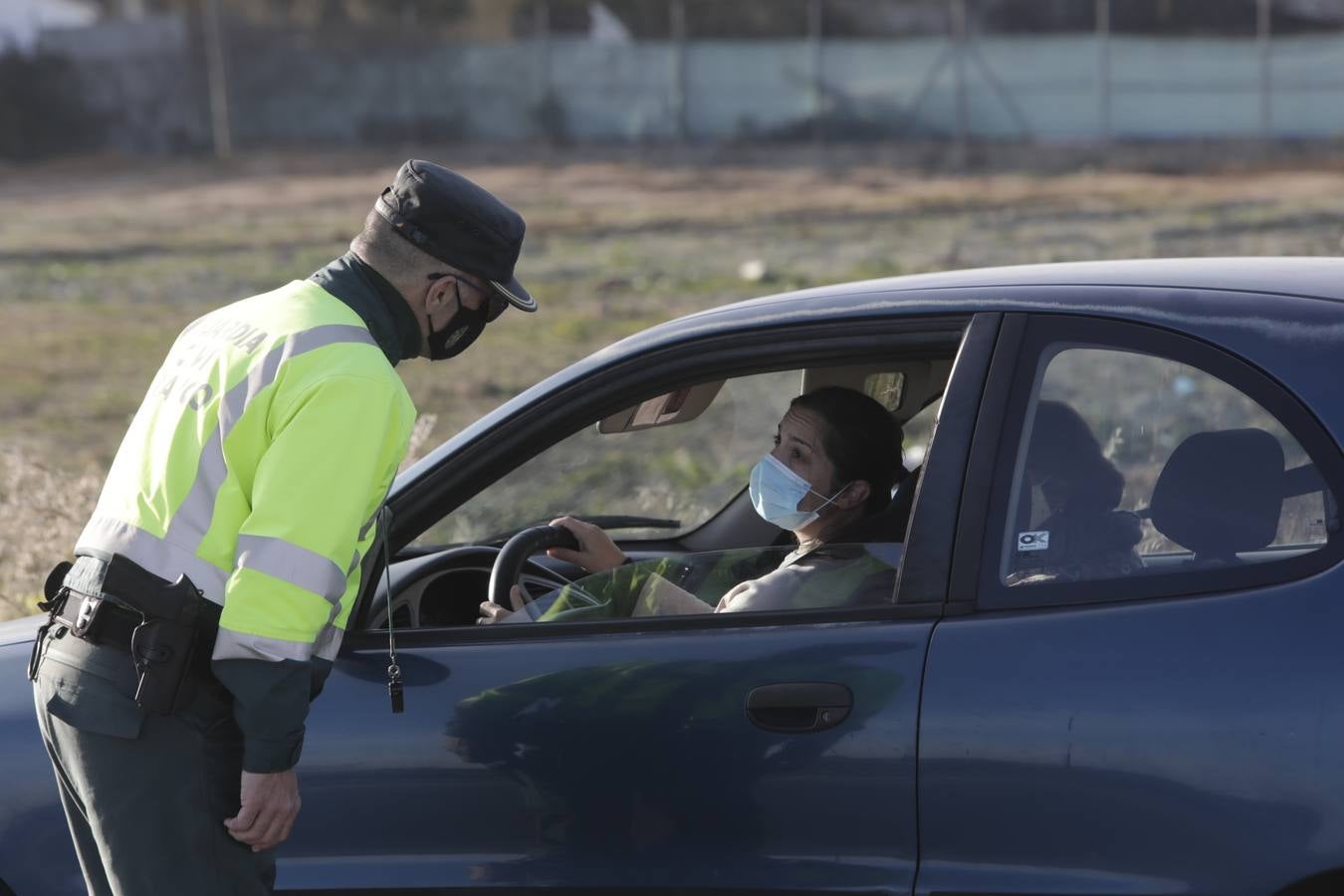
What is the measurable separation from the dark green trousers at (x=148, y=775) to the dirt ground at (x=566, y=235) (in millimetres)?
2854

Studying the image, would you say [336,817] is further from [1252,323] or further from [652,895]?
[1252,323]

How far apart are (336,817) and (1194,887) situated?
142cm

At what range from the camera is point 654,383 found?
283 centimetres

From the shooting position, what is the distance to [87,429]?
35.0 feet

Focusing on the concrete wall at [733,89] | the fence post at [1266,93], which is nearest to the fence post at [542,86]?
the concrete wall at [733,89]

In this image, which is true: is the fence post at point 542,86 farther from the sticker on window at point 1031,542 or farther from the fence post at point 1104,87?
the sticker on window at point 1031,542

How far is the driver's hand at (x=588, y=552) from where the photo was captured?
10.7 feet

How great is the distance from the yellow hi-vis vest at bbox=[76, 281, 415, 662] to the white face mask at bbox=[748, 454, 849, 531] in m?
0.96

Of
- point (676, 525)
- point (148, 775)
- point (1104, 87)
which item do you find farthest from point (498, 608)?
Result: point (1104, 87)

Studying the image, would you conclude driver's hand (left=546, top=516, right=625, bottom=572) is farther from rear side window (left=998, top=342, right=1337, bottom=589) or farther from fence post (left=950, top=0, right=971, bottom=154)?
fence post (left=950, top=0, right=971, bottom=154)

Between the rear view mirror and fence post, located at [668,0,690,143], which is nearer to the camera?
the rear view mirror

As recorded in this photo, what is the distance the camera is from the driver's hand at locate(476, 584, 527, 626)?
9.85 feet

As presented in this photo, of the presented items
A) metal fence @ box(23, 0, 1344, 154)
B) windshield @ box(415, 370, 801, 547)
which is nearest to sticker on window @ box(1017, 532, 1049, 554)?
windshield @ box(415, 370, 801, 547)

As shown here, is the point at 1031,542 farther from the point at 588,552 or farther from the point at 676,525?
the point at 676,525
